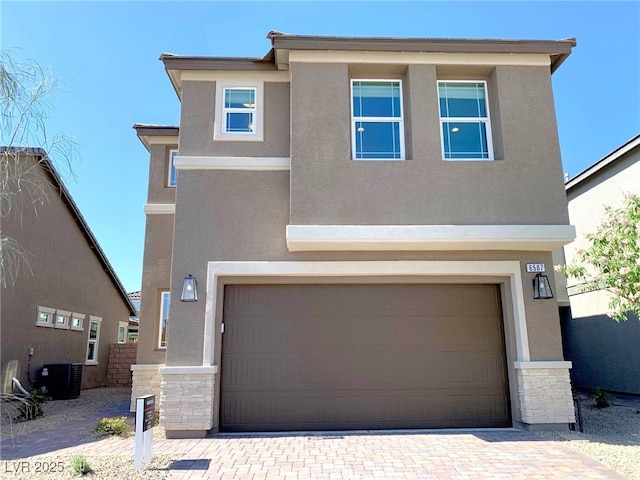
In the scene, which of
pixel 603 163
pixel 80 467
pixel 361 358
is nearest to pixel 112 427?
pixel 80 467

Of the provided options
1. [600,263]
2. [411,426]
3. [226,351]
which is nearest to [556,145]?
[600,263]

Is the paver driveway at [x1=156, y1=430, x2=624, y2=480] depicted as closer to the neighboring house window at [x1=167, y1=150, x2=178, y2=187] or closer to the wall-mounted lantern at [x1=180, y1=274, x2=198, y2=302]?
the wall-mounted lantern at [x1=180, y1=274, x2=198, y2=302]

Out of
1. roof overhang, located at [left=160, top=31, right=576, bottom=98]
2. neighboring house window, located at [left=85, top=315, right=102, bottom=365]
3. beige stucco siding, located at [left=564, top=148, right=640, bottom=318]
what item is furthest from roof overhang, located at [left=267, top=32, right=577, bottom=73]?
neighboring house window, located at [left=85, top=315, right=102, bottom=365]

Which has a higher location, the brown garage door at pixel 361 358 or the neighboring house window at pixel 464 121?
the neighboring house window at pixel 464 121

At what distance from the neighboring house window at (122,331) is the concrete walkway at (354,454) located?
11704mm

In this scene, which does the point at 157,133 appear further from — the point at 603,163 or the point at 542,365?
the point at 603,163

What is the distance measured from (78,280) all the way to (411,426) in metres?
12.7

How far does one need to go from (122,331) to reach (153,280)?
34.4 ft

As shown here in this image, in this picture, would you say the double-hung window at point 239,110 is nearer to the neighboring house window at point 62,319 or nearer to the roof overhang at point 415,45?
the roof overhang at point 415,45

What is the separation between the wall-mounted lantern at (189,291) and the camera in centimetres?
847

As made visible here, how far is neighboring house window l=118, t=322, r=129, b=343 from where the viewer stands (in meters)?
20.1

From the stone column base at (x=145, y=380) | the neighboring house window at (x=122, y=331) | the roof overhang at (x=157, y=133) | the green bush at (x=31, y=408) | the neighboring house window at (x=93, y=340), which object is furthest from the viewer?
the neighboring house window at (x=122, y=331)

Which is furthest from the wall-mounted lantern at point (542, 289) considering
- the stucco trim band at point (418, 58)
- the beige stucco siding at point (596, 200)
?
the beige stucco siding at point (596, 200)

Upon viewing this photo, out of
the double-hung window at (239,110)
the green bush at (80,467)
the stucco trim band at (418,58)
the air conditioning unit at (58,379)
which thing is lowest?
the green bush at (80,467)
